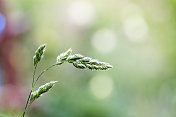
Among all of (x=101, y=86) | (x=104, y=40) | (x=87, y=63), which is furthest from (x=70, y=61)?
(x=104, y=40)

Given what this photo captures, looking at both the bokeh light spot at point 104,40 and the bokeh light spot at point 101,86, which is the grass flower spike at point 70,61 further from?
the bokeh light spot at point 104,40

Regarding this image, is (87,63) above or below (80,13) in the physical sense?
below

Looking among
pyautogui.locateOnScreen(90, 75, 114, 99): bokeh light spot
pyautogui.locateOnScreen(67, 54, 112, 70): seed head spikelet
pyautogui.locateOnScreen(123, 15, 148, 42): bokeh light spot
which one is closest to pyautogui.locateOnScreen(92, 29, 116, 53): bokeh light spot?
pyautogui.locateOnScreen(123, 15, 148, 42): bokeh light spot

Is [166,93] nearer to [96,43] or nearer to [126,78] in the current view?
[126,78]

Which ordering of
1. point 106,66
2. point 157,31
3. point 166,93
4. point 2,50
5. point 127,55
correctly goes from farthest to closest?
point 127,55, point 157,31, point 2,50, point 166,93, point 106,66

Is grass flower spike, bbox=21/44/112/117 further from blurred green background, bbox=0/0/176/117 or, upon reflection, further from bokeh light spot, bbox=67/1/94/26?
bokeh light spot, bbox=67/1/94/26

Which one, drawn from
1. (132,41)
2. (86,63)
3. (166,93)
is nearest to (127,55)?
(132,41)

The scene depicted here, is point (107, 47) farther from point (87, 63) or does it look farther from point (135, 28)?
point (87, 63)

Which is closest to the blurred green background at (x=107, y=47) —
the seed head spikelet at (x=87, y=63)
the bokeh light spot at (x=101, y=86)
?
the bokeh light spot at (x=101, y=86)

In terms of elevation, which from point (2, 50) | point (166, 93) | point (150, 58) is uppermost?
point (150, 58)
